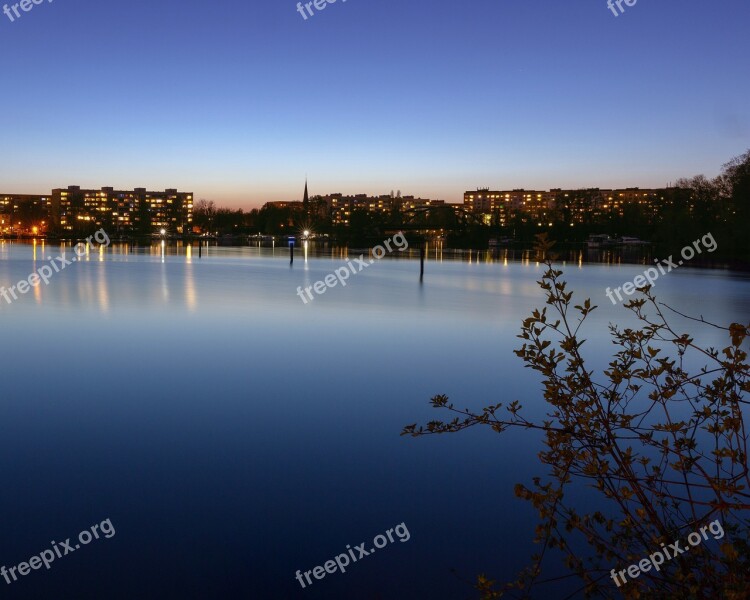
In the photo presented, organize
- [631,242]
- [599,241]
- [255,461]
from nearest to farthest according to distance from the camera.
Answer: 1. [255,461]
2. [631,242]
3. [599,241]

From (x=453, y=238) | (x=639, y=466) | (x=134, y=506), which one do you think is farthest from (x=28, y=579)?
(x=453, y=238)

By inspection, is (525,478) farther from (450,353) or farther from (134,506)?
(450,353)

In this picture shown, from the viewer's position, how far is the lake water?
568cm

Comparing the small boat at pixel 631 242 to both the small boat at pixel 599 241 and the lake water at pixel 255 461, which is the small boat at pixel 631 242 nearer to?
the small boat at pixel 599 241

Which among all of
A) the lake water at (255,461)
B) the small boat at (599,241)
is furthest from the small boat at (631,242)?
the lake water at (255,461)

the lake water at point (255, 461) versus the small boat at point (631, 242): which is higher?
the lake water at point (255, 461)

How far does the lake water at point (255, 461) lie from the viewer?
5.68 m

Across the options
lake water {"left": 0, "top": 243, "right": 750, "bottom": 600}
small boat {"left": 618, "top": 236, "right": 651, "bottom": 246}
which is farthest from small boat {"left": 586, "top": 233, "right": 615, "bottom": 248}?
lake water {"left": 0, "top": 243, "right": 750, "bottom": 600}

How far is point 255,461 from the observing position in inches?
320

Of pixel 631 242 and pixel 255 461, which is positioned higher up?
pixel 255 461

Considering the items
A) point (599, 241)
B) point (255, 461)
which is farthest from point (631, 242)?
point (255, 461)

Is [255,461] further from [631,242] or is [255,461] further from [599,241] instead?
[599,241]

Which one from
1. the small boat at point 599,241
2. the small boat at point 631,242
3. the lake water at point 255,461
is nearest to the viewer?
the lake water at point 255,461

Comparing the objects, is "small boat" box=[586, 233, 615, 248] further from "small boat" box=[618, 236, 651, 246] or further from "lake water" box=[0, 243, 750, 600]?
"lake water" box=[0, 243, 750, 600]
